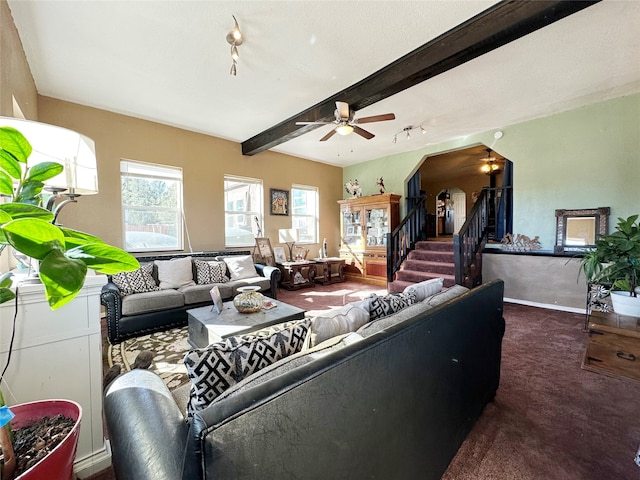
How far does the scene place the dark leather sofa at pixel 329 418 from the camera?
56 cm

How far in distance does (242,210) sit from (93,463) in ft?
14.0

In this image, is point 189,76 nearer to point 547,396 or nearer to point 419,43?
point 419,43

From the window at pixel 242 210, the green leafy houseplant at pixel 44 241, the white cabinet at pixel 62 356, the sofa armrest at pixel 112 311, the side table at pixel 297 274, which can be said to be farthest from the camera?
the side table at pixel 297 274

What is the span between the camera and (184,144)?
4379 mm

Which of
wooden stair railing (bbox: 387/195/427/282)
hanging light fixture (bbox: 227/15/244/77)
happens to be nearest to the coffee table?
hanging light fixture (bbox: 227/15/244/77)

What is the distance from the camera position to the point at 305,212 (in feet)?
20.8

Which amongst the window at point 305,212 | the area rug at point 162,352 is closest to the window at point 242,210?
the window at point 305,212

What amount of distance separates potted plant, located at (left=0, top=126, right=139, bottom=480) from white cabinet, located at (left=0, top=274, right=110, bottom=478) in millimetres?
351

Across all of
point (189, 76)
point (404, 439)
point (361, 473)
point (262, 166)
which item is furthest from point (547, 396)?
point (262, 166)

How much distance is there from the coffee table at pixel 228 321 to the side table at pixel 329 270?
10.0ft

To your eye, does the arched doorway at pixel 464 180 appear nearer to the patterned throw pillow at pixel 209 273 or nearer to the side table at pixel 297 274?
the side table at pixel 297 274

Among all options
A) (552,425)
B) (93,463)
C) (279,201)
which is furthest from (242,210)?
(552,425)

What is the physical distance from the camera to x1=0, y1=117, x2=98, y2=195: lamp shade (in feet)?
3.34

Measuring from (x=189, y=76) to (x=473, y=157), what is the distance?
6.28 metres
